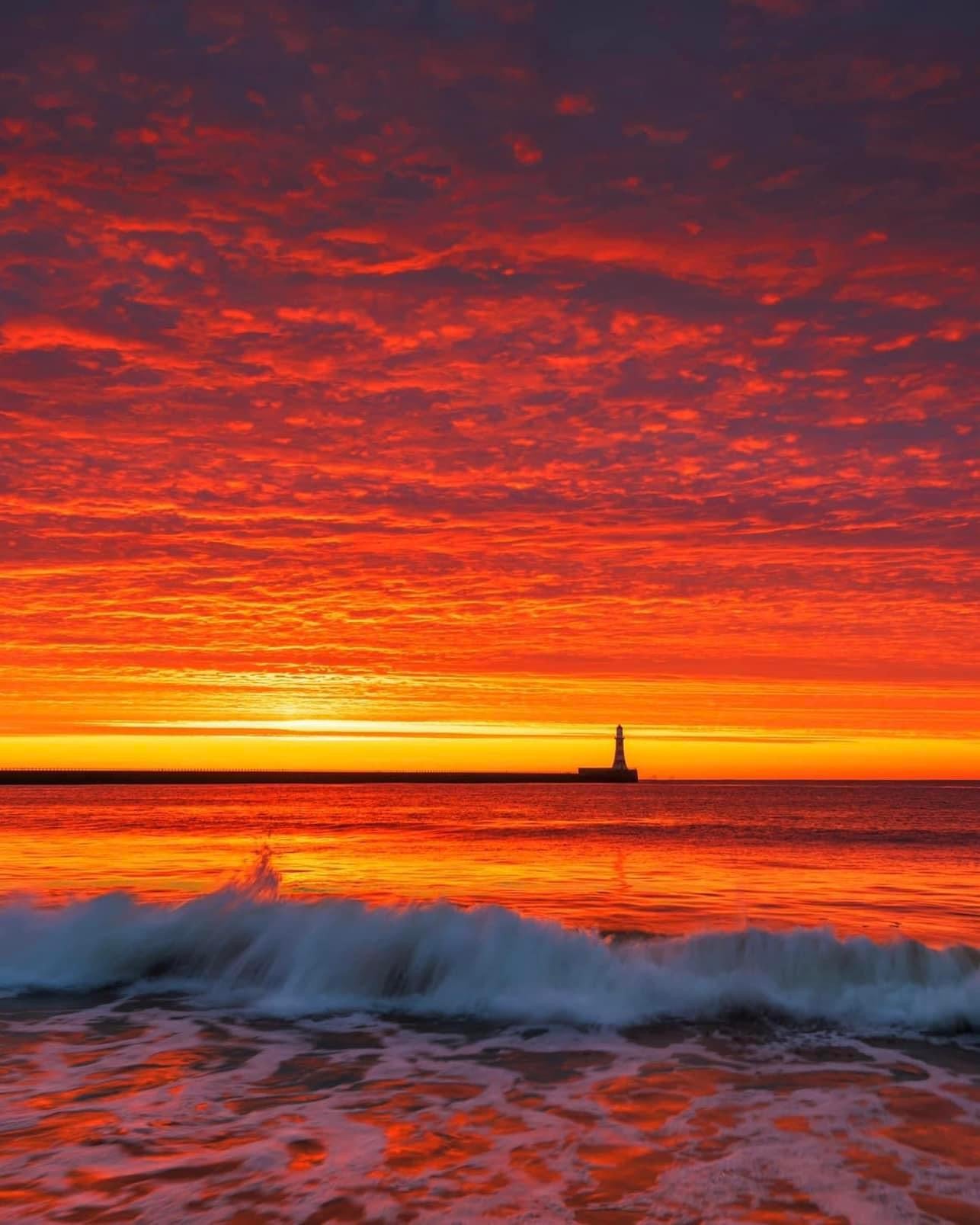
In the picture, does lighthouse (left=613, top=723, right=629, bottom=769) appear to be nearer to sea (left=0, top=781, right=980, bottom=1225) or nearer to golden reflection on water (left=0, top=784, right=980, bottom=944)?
golden reflection on water (left=0, top=784, right=980, bottom=944)

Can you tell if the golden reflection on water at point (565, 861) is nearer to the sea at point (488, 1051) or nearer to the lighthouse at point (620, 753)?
the sea at point (488, 1051)

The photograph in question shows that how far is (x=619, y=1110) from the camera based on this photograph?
29.4 feet

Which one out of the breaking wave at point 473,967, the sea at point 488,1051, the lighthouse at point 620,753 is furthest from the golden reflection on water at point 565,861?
the lighthouse at point 620,753

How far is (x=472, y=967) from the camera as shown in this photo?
1498 cm

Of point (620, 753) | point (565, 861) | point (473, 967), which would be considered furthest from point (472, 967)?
point (620, 753)

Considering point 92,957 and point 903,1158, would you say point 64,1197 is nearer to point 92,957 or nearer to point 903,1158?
point 903,1158

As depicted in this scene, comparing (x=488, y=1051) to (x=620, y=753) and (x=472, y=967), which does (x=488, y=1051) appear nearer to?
(x=472, y=967)

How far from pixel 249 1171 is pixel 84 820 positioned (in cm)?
5580

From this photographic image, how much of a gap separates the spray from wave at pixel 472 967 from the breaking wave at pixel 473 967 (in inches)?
1.2

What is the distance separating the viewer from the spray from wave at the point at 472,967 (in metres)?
13.4

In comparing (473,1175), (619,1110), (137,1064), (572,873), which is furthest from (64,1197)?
(572,873)

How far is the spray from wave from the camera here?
13.4 meters

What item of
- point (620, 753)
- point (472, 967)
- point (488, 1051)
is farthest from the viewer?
point (620, 753)

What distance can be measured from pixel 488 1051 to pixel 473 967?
3.51 m
